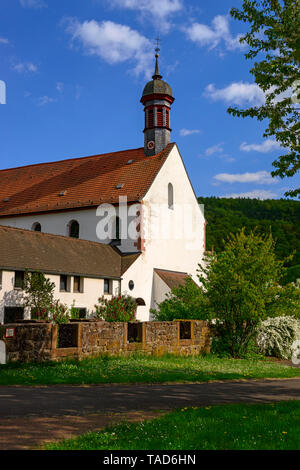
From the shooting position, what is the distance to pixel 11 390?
1113 cm

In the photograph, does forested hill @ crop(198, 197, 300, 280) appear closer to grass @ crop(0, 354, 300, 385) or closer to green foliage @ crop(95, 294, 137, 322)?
green foliage @ crop(95, 294, 137, 322)

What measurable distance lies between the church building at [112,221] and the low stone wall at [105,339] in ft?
30.8

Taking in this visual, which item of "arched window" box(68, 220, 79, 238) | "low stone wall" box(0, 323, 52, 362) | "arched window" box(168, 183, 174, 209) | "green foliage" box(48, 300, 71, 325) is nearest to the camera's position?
"low stone wall" box(0, 323, 52, 362)

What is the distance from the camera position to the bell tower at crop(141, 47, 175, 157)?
38797 millimetres

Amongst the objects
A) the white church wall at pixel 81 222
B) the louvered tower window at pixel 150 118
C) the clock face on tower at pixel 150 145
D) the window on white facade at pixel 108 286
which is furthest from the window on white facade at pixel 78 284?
the louvered tower window at pixel 150 118

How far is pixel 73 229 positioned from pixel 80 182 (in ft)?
15.2

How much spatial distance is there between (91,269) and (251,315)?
11865 millimetres

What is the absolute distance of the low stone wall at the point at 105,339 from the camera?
15.1 metres

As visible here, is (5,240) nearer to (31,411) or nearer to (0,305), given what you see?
(0,305)

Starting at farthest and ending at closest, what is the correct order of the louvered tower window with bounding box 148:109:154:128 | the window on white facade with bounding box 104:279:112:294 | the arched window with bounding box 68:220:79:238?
the louvered tower window with bounding box 148:109:154:128 → the arched window with bounding box 68:220:79:238 → the window on white facade with bounding box 104:279:112:294

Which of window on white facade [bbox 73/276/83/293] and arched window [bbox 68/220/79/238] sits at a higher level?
arched window [bbox 68/220/79/238]

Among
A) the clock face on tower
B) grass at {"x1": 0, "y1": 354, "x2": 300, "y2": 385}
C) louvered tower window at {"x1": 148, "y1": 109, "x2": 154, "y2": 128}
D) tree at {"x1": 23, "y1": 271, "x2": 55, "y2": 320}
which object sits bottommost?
grass at {"x1": 0, "y1": 354, "x2": 300, "y2": 385}

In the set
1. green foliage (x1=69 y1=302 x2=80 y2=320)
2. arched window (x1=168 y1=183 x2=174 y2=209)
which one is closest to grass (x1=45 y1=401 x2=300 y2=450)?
green foliage (x1=69 y1=302 x2=80 y2=320)

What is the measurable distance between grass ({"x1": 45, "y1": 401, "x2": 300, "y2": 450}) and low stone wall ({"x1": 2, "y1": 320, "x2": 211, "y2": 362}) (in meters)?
7.97
